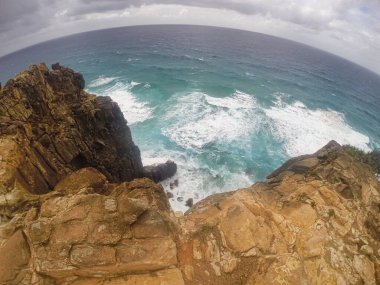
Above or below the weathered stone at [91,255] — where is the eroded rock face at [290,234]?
below

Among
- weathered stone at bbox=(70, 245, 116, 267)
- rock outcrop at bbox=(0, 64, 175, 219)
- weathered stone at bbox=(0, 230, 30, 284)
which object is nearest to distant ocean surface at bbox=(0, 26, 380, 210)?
rock outcrop at bbox=(0, 64, 175, 219)

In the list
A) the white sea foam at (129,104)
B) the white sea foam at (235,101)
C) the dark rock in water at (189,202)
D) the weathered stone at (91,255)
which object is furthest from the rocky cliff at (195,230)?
the white sea foam at (235,101)

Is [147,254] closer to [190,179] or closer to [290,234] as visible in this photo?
[290,234]

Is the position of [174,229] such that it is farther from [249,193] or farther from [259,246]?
[249,193]

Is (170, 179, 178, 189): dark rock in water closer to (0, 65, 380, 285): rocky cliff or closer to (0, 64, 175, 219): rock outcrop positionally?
(0, 64, 175, 219): rock outcrop

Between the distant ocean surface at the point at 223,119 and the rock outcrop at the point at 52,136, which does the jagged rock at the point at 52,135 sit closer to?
the rock outcrop at the point at 52,136

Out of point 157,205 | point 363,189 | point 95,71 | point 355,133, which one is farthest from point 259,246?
point 95,71
